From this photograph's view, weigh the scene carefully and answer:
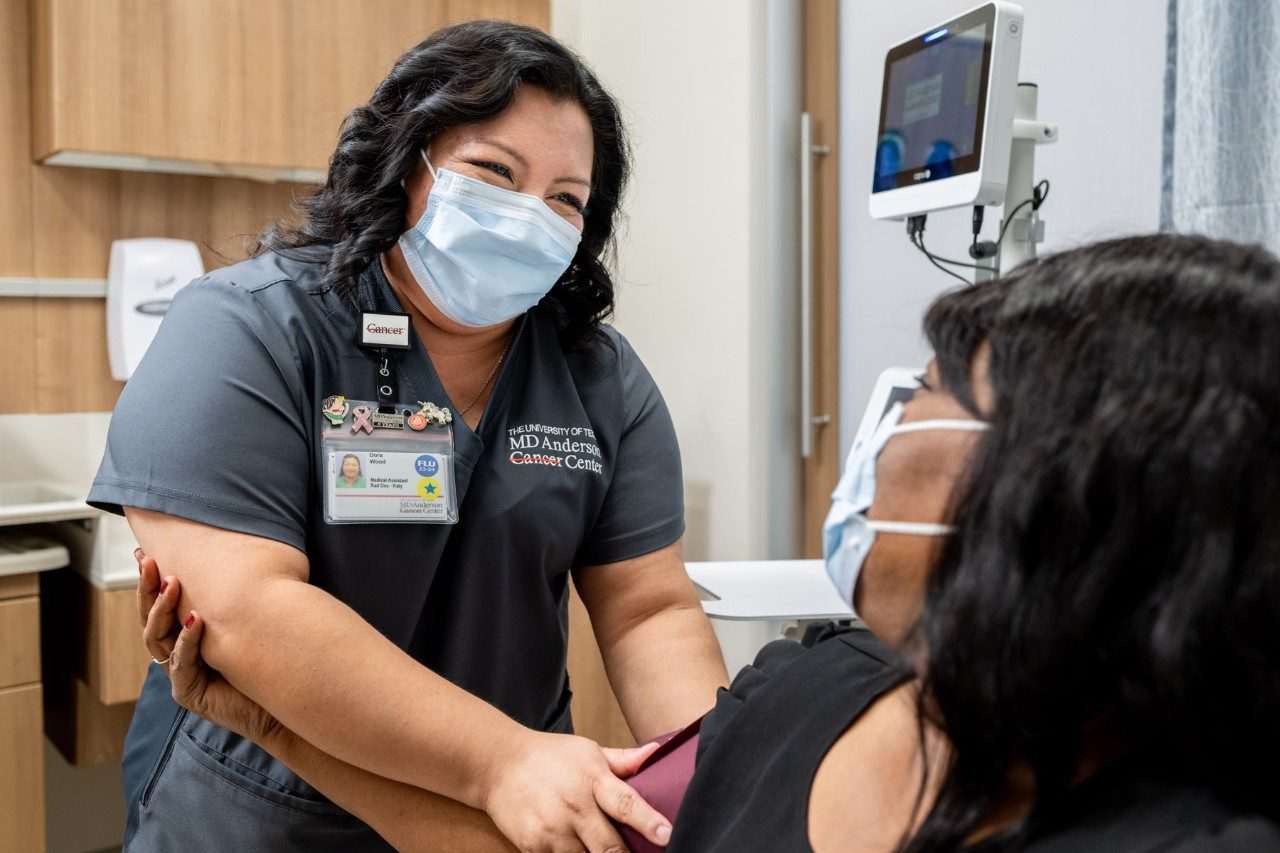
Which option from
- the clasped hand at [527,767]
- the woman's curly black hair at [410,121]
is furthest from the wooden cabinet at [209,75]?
the clasped hand at [527,767]

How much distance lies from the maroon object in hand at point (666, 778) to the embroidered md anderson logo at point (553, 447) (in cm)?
37

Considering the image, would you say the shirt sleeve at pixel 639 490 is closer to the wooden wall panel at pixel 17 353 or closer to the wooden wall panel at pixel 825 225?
the wooden wall panel at pixel 825 225

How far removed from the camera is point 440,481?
118 centimetres

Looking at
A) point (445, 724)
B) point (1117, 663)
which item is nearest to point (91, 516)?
point (445, 724)

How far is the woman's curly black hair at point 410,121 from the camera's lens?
3.97ft

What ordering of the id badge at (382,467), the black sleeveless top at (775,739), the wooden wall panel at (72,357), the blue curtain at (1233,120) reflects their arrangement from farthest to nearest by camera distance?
the wooden wall panel at (72,357) → the blue curtain at (1233,120) → the id badge at (382,467) → the black sleeveless top at (775,739)

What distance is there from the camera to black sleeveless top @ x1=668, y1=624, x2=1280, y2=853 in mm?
589

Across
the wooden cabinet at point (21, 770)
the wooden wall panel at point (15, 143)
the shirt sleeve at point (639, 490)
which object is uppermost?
the wooden wall panel at point (15, 143)

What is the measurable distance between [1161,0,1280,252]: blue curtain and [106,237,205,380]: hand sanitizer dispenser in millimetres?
2155

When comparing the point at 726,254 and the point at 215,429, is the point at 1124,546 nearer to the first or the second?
the point at 215,429

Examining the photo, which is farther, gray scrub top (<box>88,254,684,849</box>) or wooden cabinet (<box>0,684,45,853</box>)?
wooden cabinet (<box>0,684,45,853</box>)

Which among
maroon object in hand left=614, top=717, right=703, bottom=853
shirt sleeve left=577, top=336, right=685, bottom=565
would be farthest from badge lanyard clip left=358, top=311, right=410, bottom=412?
maroon object in hand left=614, top=717, right=703, bottom=853

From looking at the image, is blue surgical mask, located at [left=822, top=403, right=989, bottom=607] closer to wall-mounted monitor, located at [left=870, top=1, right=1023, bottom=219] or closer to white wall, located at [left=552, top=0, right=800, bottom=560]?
wall-mounted monitor, located at [left=870, top=1, right=1023, bottom=219]

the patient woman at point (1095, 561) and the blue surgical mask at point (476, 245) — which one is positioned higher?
the blue surgical mask at point (476, 245)
